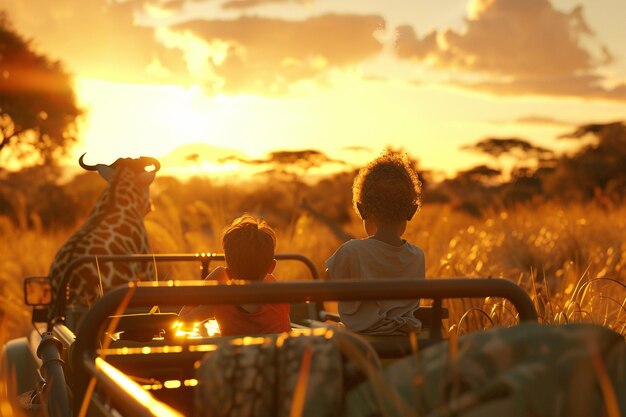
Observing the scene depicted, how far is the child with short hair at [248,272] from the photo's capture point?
A: 417cm

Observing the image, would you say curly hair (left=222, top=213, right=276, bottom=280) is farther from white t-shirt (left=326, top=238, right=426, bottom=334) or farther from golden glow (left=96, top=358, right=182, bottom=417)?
golden glow (left=96, top=358, right=182, bottom=417)

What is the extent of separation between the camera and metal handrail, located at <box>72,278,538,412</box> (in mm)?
2643

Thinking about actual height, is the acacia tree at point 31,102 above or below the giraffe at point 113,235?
above

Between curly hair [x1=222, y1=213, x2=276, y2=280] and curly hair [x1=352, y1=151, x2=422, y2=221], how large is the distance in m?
0.78

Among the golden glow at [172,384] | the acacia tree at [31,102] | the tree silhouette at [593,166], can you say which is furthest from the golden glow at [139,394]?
the tree silhouette at [593,166]

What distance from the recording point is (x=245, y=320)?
4.20 metres

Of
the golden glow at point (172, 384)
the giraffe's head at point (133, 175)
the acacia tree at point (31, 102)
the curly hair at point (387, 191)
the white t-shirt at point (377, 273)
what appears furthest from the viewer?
the acacia tree at point (31, 102)

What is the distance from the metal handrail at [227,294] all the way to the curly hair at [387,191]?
6.56 feet

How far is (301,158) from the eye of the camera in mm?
32469

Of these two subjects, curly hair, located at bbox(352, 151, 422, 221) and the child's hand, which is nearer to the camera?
the child's hand

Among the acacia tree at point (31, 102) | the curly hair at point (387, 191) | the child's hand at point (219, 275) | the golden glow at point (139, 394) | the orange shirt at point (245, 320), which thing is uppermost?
the acacia tree at point (31, 102)

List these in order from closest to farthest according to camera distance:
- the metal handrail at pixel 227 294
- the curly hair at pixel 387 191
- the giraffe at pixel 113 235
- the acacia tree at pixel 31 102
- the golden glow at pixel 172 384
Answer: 1. the metal handrail at pixel 227 294
2. the golden glow at pixel 172 384
3. the curly hair at pixel 387 191
4. the giraffe at pixel 113 235
5. the acacia tree at pixel 31 102

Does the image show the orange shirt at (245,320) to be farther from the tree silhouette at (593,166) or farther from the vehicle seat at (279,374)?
the tree silhouette at (593,166)

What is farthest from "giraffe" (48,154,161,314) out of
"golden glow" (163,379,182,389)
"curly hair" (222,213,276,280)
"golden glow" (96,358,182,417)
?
"golden glow" (96,358,182,417)
